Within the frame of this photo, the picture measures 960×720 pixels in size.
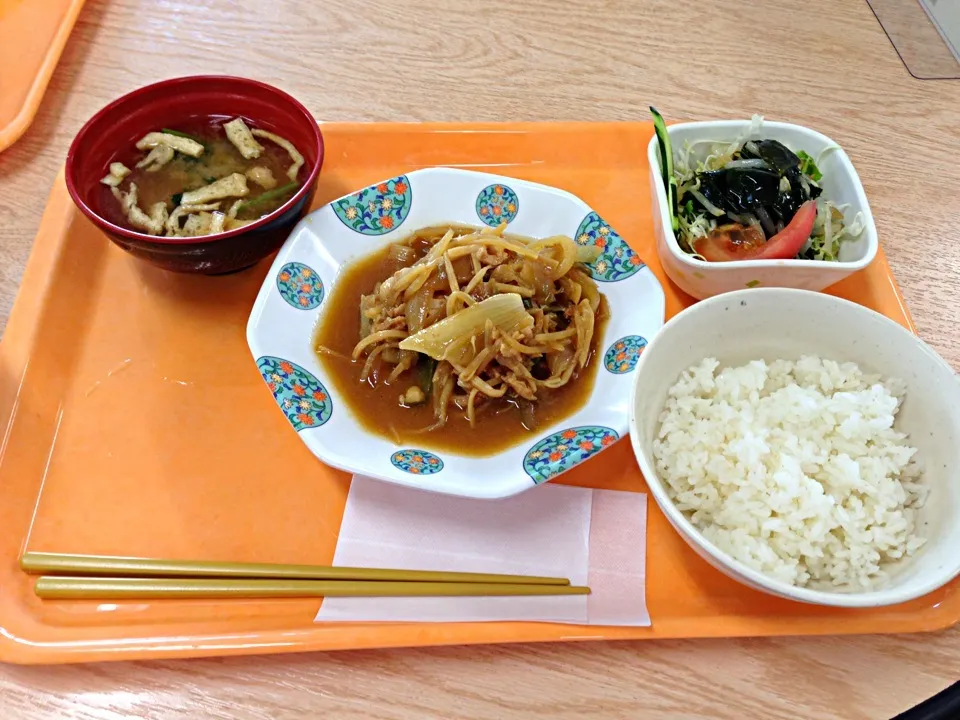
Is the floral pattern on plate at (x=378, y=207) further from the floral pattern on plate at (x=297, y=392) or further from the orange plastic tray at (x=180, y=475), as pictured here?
the floral pattern on plate at (x=297, y=392)

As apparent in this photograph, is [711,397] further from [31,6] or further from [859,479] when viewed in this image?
[31,6]

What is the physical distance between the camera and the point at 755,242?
1.88 meters

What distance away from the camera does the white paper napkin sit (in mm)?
1396

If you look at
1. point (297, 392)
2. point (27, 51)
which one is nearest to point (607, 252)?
point (297, 392)

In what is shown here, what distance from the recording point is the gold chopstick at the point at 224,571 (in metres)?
1.41

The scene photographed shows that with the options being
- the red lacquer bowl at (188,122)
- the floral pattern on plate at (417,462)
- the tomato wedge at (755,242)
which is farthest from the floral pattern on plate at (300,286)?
the tomato wedge at (755,242)

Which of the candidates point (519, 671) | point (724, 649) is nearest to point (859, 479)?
point (724, 649)

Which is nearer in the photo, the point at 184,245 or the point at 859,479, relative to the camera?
the point at 859,479

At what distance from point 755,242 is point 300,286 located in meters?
1.28

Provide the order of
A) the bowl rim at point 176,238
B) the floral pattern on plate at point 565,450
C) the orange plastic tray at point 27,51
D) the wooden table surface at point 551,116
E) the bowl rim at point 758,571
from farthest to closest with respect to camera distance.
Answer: the orange plastic tray at point 27,51
the bowl rim at point 176,238
the floral pattern on plate at point 565,450
the wooden table surface at point 551,116
the bowl rim at point 758,571

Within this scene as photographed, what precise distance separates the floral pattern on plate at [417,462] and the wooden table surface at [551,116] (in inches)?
15.0

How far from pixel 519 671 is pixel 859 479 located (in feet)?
2.67

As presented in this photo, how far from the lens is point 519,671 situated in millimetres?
1354

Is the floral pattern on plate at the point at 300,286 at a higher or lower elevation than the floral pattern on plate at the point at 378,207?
lower
